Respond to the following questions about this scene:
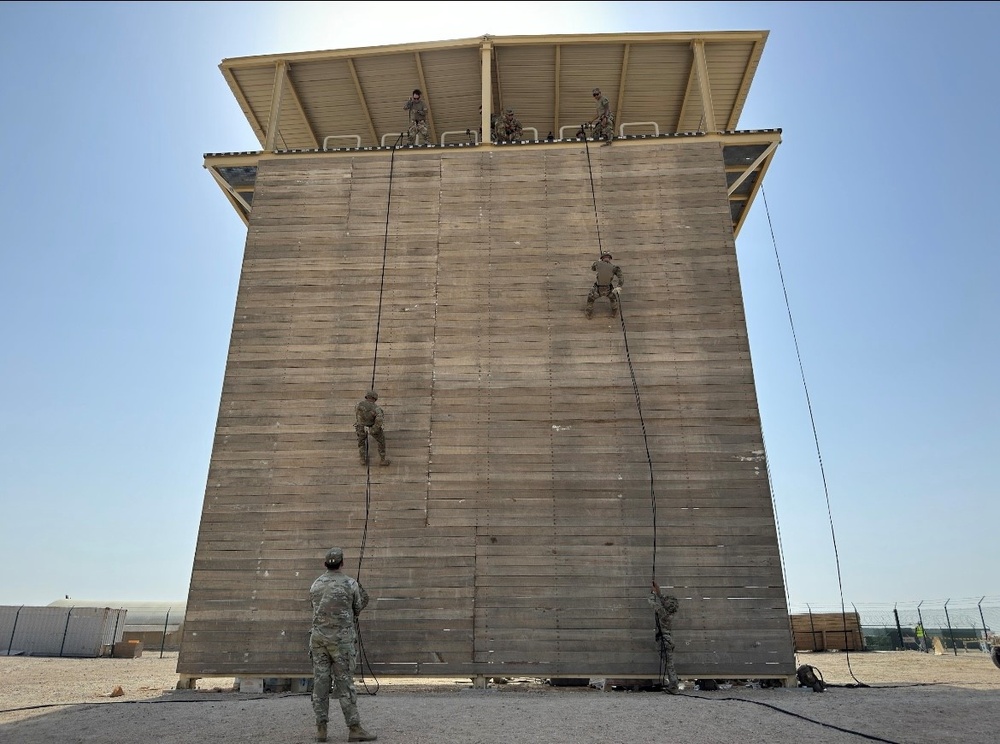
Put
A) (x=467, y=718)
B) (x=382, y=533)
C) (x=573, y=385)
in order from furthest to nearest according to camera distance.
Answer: (x=573, y=385) → (x=382, y=533) → (x=467, y=718)

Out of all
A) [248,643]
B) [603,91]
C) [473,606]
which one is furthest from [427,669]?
[603,91]

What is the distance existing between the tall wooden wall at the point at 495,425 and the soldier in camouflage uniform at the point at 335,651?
4223mm

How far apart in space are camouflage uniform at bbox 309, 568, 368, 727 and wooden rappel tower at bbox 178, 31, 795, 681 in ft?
13.9

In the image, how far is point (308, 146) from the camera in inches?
770

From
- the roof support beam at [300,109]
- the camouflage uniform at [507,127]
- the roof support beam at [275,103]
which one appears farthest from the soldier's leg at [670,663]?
the roof support beam at [300,109]

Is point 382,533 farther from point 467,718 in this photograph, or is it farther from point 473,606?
point 467,718

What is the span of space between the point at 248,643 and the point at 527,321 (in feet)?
25.5

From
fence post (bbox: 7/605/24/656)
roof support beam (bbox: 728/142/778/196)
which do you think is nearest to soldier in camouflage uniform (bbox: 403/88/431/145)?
roof support beam (bbox: 728/142/778/196)

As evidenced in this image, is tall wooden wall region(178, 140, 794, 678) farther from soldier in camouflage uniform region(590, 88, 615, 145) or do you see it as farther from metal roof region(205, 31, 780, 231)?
metal roof region(205, 31, 780, 231)

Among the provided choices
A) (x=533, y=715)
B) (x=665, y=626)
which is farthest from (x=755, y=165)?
(x=533, y=715)

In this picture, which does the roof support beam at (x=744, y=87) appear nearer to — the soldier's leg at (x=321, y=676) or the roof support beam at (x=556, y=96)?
the roof support beam at (x=556, y=96)

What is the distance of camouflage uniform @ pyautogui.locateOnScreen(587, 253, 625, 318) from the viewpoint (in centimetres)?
1286

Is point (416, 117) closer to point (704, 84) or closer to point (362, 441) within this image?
point (704, 84)

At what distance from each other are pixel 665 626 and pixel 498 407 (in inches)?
190
